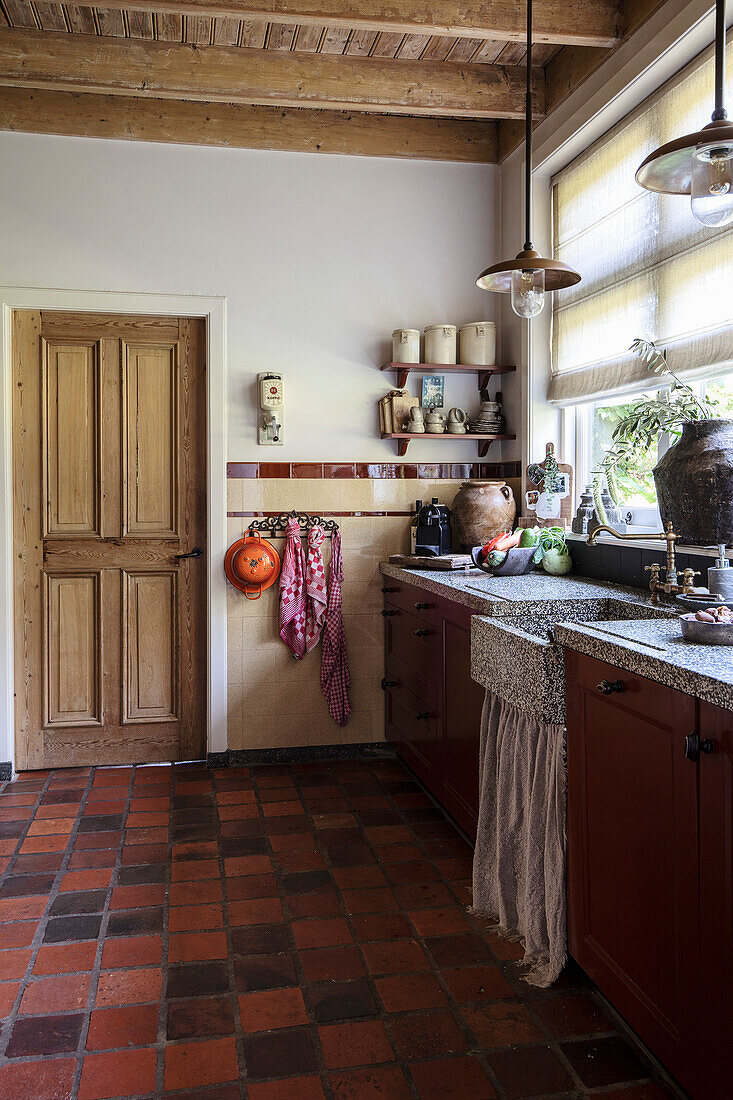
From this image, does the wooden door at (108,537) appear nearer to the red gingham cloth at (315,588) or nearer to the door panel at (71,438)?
the door panel at (71,438)

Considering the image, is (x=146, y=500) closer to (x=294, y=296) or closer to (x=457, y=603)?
(x=294, y=296)

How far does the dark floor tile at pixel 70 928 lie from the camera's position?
258 cm

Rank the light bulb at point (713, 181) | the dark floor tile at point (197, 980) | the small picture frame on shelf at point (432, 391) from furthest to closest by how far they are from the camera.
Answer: the small picture frame on shelf at point (432, 391)
the dark floor tile at point (197, 980)
the light bulb at point (713, 181)

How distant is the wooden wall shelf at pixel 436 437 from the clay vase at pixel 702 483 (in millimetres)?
1805

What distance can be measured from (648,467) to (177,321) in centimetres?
233

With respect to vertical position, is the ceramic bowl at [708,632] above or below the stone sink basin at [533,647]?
above

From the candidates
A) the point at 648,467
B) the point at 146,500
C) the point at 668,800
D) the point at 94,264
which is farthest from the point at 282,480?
the point at 668,800

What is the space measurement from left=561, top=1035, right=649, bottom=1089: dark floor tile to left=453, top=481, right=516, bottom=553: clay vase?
96.8 inches

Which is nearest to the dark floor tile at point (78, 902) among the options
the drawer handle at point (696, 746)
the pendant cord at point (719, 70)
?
the drawer handle at point (696, 746)

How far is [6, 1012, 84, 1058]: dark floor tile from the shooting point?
202 centimetres

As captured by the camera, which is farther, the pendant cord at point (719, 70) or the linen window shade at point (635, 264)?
the linen window shade at point (635, 264)

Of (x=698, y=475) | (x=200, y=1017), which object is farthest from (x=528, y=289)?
(x=200, y=1017)

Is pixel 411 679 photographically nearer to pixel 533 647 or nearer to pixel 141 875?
pixel 141 875

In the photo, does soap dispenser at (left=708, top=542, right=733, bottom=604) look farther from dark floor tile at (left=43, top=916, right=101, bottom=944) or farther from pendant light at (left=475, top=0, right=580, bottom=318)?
dark floor tile at (left=43, top=916, right=101, bottom=944)
